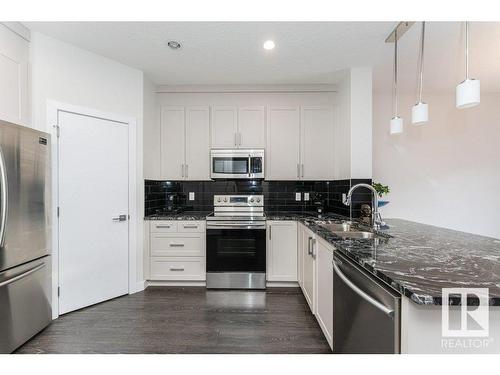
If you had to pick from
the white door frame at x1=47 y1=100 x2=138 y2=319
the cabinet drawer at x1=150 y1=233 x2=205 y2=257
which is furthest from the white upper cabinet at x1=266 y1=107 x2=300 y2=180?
the white door frame at x1=47 y1=100 x2=138 y2=319

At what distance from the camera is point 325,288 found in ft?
6.72

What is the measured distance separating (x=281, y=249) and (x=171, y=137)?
211cm

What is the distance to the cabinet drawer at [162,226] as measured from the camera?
326 centimetres

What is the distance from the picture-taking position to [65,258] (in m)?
2.54

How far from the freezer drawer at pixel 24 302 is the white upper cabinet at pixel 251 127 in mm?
2508

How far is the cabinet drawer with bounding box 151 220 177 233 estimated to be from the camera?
3.26 metres

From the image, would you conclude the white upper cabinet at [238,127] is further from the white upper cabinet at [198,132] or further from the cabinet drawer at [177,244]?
the cabinet drawer at [177,244]

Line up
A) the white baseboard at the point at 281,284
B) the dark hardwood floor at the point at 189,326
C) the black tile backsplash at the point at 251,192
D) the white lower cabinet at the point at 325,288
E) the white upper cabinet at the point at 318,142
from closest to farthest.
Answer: the white lower cabinet at the point at 325,288, the dark hardwood floor at the point at 189,326, the white baseboard at the point at 281,284, the white upper cabinet at the point at 318,142, the black tile backsplash at the point at 251,192

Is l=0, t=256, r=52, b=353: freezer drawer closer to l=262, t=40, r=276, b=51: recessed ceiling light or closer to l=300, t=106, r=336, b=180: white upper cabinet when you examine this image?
l=262, t=40, r=276, b=51: recessed ceiling light

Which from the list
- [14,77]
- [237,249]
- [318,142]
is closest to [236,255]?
[237,249]

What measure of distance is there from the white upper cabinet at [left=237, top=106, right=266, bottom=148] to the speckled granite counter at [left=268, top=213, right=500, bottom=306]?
6.41 feet

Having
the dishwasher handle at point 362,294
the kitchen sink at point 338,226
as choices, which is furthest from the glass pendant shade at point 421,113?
the dishwasher handle at point 362,294

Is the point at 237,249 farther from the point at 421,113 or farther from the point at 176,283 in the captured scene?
the point at 421,113
